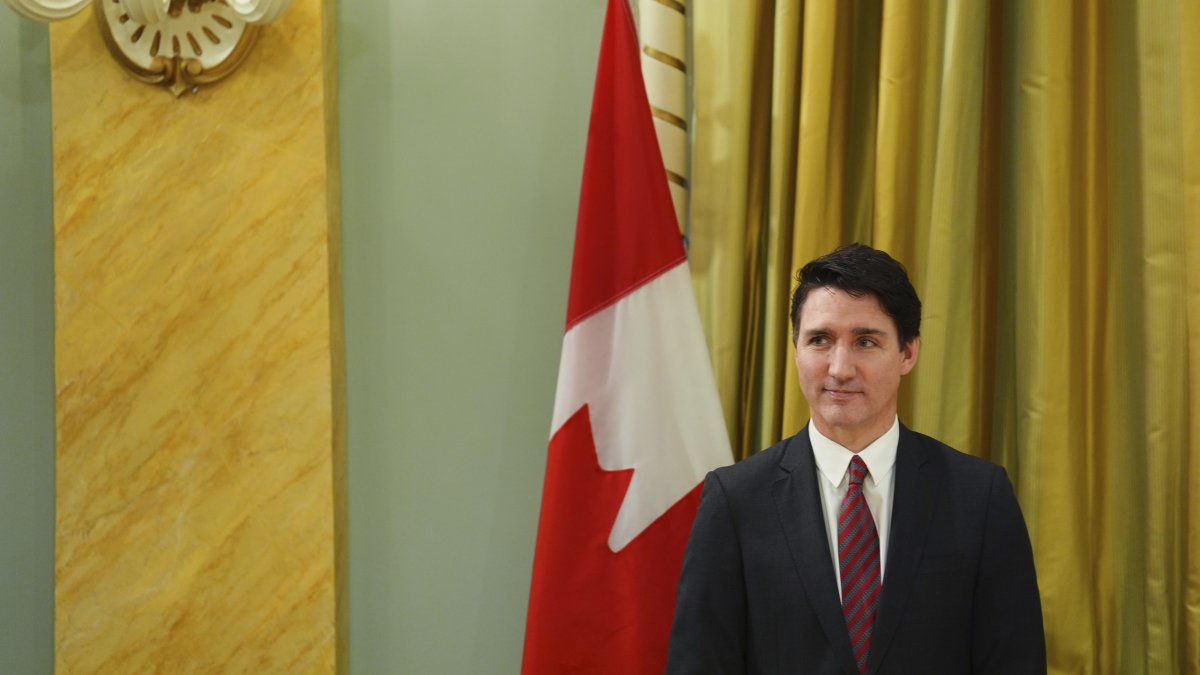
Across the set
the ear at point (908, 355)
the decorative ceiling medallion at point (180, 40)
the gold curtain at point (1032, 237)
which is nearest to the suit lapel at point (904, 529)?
the ear at point (908, 355)

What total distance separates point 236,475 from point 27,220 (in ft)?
2.57

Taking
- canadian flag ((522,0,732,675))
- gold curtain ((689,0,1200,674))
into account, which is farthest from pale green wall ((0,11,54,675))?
gold curtain ((689,0,1200,674))

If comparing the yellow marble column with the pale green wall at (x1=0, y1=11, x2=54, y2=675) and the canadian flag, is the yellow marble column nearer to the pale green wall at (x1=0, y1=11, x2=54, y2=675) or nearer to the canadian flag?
the pale green wall at (x1=0, y1=11, x2=54, y2=675)

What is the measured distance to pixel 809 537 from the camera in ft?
6.23

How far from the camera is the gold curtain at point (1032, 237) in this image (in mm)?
2418

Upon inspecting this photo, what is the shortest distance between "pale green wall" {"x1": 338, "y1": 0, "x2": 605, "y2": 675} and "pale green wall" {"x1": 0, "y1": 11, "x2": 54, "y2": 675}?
0.69 metres

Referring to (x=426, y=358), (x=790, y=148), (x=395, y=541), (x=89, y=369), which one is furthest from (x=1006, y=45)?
(x=89, y=369)

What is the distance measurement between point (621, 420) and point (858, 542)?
A: 29.4 inches

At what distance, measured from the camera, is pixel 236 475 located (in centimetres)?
269

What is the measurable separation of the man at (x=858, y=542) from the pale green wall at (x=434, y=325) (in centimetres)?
97

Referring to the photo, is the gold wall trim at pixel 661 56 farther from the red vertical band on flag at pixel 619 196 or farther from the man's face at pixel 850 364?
the man's face at pixel 850 364

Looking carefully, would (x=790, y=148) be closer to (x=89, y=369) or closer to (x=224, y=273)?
(x=224, y=273)

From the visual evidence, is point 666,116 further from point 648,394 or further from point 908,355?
point 908,355

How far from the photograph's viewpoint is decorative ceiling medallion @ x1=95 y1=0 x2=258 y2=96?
105 inches
